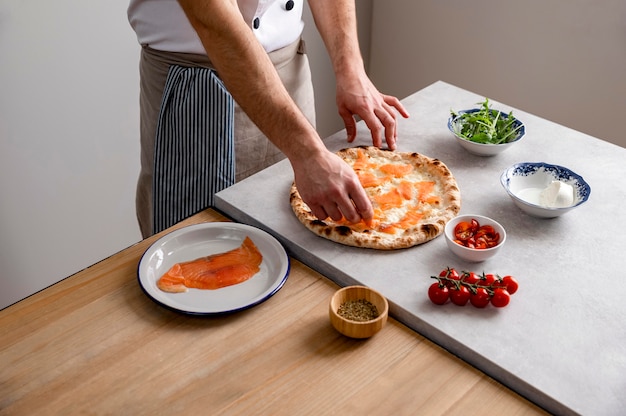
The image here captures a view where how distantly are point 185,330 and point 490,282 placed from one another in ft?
2.30

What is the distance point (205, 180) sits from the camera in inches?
→ 89.8

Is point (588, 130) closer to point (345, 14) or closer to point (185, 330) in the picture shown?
point (345, 14)

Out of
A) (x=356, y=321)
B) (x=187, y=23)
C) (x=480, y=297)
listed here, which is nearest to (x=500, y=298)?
(x=480, y=297)

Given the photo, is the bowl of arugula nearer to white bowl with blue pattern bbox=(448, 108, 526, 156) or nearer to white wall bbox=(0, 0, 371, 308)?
white bowl with blue pattern bbox=(448, 108, 526, 156)

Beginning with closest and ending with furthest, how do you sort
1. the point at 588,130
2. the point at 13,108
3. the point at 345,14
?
the point at 345,14 < the point at 13,108 < the point at 588,130

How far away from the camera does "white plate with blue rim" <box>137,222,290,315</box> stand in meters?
1.62

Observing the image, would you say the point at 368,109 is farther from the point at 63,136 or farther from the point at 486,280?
the point at 63,136

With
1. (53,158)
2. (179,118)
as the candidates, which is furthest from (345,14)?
(53,158)

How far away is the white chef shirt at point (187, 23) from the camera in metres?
2.25

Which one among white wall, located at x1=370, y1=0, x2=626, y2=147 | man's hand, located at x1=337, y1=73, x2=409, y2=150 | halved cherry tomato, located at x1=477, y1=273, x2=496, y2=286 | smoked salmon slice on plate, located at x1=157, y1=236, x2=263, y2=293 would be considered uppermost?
man's hand, located at x1=337, y1=73, x2=409, y2=150

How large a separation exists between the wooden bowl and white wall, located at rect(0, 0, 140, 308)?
191 cm

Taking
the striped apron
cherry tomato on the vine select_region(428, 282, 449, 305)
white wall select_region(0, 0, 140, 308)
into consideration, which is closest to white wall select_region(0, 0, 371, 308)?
white wall select_region(0, 0, 140, 308)

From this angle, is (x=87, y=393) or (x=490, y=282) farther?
(x=490, y=282)

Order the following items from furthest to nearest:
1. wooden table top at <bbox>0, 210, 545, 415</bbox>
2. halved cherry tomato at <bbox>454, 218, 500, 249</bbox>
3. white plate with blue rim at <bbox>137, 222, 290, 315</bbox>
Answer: halved cherry tomato at <bbox>454, 218, 500, 249</bbox> → white plate with blue rim at <bbox>137, 222, 290, 315</bbox> → wooden table top at <bbox>0, 210, 545, 415</bbox>
